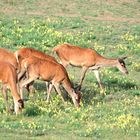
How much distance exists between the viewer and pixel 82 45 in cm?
2630

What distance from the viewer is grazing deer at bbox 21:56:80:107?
58.2 feet

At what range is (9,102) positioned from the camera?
16594 mm

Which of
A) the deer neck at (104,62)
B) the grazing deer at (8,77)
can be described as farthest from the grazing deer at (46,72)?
the deer neck at (104,62)

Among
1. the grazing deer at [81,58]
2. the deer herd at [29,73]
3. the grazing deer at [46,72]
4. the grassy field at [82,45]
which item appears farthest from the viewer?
the grazing deer at [81,58]

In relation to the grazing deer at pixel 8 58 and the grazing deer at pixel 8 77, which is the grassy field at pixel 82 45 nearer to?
the grazing deer at pixel 8 77

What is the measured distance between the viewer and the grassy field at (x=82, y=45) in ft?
46.8

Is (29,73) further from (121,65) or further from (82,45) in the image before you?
(82,45)

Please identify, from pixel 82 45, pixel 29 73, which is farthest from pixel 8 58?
pixel 82 45

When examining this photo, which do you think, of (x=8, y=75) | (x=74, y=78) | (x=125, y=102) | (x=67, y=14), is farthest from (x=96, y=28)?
(x=8, y=75)

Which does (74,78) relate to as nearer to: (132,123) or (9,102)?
(9,102)

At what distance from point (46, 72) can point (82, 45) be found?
8636 millimetres

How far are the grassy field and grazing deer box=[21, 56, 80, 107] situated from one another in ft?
1.35

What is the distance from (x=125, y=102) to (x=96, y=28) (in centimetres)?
1227

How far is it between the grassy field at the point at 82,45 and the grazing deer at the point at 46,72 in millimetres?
412
